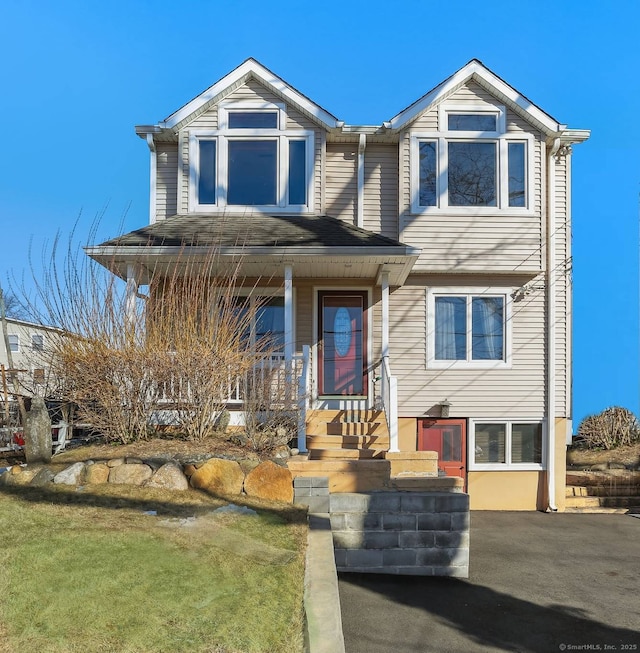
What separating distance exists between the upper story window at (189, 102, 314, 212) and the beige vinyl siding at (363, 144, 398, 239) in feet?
3.73

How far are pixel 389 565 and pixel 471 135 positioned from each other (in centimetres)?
778

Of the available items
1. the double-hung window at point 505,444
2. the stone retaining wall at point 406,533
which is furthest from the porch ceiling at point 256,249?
the stone retaining wall at point 406,533

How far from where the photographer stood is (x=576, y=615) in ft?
19.1

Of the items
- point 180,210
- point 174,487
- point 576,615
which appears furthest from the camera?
point 180,210

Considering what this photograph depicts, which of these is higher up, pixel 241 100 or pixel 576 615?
pixel 241 100

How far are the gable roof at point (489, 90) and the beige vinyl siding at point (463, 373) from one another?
282 cm

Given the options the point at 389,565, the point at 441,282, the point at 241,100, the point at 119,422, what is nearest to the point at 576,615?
the point at 389,565

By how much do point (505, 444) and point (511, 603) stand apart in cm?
540

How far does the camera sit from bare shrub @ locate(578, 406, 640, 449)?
13031mm

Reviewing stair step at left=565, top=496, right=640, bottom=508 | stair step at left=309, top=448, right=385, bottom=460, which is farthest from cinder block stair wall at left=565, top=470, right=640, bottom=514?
stair step at left=309, top=448, right=385, bottom=460

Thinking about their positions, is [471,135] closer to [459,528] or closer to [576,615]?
[459,528]

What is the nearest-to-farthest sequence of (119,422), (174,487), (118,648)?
1. (118,648)
2. (174,487)
3. (119,422)

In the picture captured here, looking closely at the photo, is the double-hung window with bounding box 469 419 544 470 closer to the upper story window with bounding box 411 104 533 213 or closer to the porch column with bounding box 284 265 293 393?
the upper story window with bounding box 411 104 533 213

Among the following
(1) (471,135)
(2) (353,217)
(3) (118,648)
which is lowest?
(3) (118,648)
